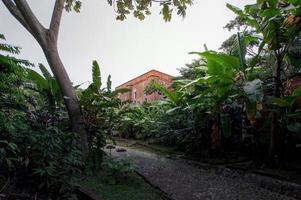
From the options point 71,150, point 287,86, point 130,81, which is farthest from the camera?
point 130,81

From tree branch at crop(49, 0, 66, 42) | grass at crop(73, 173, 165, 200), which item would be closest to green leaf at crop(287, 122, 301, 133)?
grass at crop(73, 173, 165, 200)

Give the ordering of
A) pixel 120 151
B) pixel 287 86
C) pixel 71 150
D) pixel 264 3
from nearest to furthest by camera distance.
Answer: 1. pixel 71 150
2. pixel 264 3
3. pixel 287 86
4. pixel 120 151

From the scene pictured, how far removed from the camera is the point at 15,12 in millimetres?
3502

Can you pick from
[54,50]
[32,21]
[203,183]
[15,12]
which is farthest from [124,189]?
[15,12]

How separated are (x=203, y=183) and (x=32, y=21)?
9.59 ft

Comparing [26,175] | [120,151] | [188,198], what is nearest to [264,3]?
[188,198]

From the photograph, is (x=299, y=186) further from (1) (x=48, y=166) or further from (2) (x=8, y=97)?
(2) (x=8, y=97)

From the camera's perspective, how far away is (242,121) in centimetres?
340

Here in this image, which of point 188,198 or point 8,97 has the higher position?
point 8,97

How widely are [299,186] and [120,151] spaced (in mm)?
3282

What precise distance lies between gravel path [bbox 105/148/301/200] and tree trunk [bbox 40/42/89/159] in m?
0.83

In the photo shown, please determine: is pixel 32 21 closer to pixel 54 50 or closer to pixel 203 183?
pixel 54 50

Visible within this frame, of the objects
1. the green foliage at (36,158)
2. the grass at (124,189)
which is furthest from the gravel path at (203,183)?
the green foliage at (36,158)

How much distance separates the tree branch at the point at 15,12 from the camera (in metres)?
3.47
